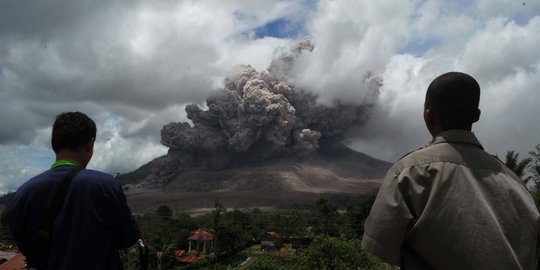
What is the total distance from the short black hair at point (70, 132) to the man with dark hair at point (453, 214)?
1.44 metres

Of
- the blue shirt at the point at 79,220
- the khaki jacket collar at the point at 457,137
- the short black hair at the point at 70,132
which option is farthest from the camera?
the short black hair at the point at 70,132

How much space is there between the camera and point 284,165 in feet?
407

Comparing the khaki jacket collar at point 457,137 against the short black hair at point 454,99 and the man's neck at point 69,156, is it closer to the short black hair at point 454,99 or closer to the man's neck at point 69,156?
the short black hair at point 454,99

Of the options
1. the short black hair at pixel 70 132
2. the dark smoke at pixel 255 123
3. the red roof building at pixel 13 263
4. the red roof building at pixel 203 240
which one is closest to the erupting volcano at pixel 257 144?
the dark smoke at pixel 255 123

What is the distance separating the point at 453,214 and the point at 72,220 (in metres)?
1.60

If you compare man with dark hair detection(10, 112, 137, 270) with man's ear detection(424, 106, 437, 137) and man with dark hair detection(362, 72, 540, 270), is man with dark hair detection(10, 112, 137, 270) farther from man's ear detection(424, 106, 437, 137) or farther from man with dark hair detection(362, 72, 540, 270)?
man's ear detection(424, 106, 437, 137)

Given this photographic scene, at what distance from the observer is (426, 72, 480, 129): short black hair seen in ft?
6.33

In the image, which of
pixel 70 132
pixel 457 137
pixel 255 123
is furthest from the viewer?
pixel 255 123

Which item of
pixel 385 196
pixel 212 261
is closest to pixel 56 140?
pixel 385 196

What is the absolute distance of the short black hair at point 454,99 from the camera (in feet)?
6.33

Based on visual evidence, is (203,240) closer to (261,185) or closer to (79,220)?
(79,220)

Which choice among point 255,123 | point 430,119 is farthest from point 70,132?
point 255,123

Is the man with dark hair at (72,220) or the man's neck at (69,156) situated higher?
the man's neck at (69,156)

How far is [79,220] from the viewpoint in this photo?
2.20 metres
